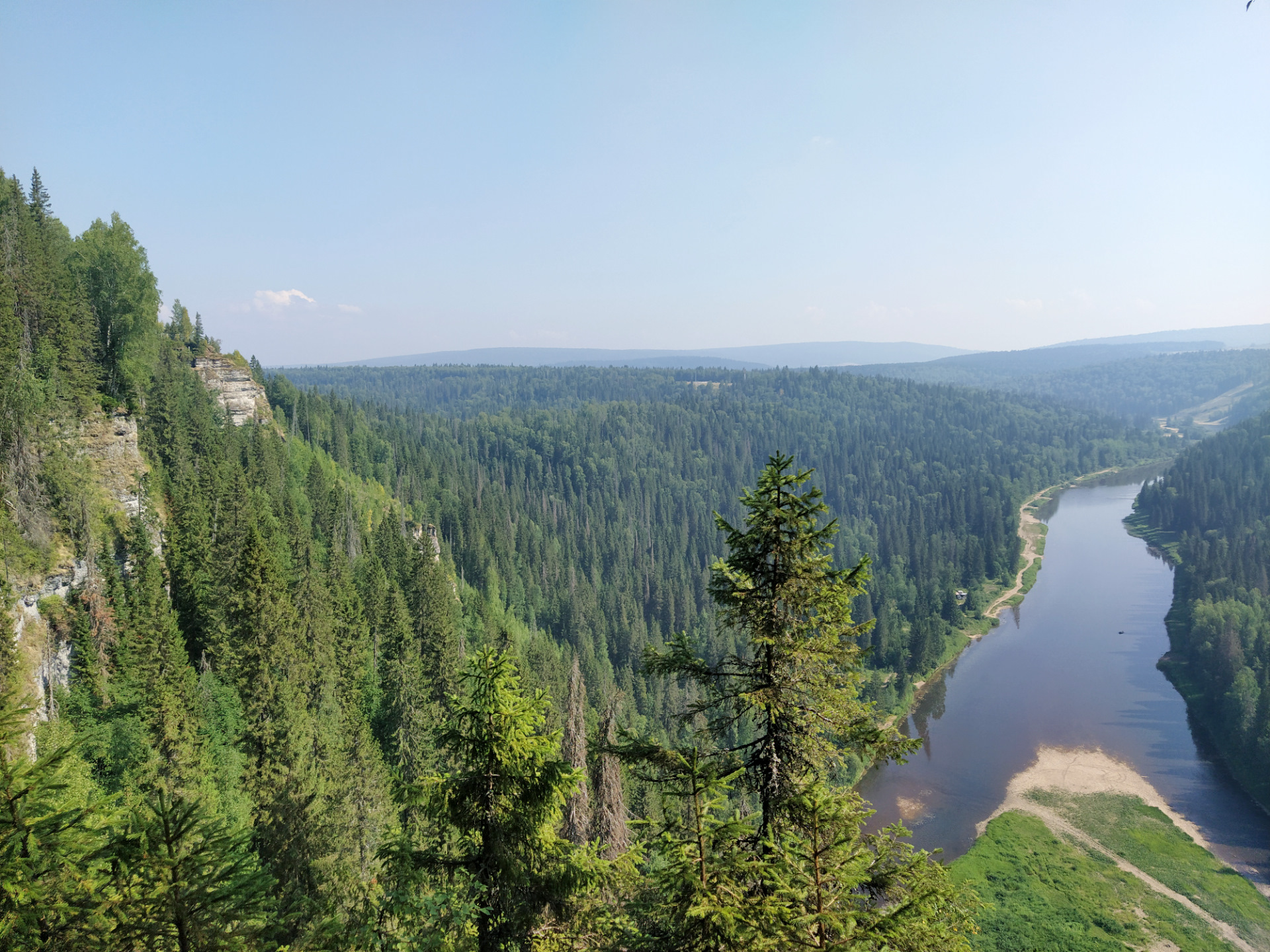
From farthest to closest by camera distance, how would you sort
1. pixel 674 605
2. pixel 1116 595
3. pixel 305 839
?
pixel 674 605, pixel 1116 595, pixel 305 839

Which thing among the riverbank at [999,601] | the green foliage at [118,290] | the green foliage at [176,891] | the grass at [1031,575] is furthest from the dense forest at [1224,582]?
the green foliage at [118,290]

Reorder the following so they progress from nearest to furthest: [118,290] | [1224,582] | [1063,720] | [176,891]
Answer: [176,891] < [118,290] < [1063,720] < [1224,582]

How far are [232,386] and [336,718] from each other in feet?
160

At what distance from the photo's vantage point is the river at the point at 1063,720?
53500 millimetres

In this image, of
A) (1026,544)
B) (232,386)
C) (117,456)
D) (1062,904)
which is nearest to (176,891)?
(117,456)

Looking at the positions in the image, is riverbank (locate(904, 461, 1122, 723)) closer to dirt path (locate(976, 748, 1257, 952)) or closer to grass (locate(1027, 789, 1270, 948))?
dirt path (locate(976, 748, 1257, 952))

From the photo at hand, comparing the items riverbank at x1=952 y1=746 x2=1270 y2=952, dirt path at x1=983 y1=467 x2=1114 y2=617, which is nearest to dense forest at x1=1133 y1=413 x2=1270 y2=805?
riverbank at x1=952 y1=746 x2=1270 y2=952

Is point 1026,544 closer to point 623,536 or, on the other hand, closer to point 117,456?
point 623,536

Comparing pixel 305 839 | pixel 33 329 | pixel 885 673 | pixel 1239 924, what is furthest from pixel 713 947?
pixel 885 673

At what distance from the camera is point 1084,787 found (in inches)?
2248

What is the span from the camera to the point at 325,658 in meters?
33.2

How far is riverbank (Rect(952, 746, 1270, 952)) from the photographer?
39.6m

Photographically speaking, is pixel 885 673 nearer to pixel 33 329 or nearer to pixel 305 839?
pixel 305 839

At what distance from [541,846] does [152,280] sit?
47961 millimetres
